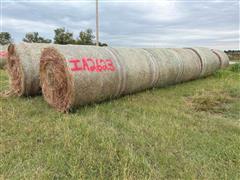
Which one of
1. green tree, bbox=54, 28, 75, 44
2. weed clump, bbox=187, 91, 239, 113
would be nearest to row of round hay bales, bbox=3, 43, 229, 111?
weed clump, bbox=187, 91, 239, 113

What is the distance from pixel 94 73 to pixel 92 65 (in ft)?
0.55

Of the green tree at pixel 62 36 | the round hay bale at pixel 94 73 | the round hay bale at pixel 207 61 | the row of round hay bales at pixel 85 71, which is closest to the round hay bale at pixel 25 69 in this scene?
the row of round hay bales at pixel 85 71

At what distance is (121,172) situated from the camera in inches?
85.3

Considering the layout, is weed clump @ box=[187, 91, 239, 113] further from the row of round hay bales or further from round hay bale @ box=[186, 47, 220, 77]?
round hay bale @ box=[186, 47, 220, 77]

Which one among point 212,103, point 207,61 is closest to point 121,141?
point 212,103

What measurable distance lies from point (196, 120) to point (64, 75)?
7.62 feet

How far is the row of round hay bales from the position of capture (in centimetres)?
391

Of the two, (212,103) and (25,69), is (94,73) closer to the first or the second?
(25,69)

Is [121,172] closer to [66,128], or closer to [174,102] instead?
[66,128]

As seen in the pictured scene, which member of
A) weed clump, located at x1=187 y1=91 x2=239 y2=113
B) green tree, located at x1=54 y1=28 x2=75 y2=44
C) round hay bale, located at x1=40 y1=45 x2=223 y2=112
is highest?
green tree, located at x1=54 y1=28 x2=75 y2=44

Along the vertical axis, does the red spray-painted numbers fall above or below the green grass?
above

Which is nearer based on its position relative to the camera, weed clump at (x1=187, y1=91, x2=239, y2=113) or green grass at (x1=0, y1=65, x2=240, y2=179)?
green grass at (x1=0, y1=65, x2=240, y2=179)

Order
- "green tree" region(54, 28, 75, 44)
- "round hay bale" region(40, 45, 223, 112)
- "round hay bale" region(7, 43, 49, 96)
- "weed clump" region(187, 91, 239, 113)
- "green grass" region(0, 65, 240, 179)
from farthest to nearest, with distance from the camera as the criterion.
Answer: "green tree" region(54, 28, 75, 44)
"round hay bale" region(7, 43, 49, 96)
"weed clump" region(187, 91, 239, 113)
"round hay bale" region(40, 45, 223, 112)
"green grass" region(0, 65, 240, 179)

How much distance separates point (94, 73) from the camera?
159 inches
